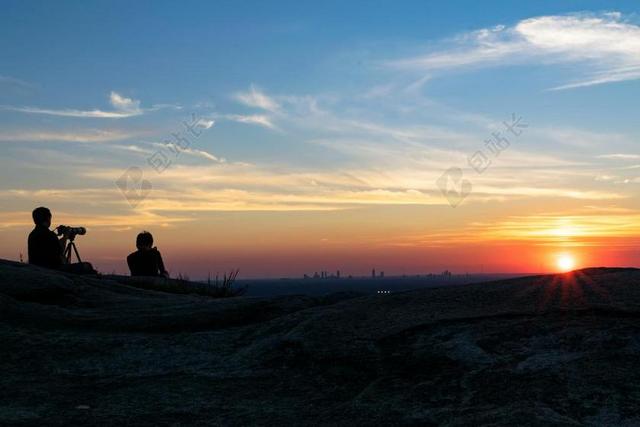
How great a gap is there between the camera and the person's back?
2.99m

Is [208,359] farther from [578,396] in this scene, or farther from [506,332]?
[578,396]

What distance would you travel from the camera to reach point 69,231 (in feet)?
48.6

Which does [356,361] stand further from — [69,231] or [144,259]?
[69,231]

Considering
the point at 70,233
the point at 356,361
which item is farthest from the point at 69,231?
the point at 356,361

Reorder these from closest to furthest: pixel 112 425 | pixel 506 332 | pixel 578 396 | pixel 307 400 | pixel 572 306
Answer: pixel 578 396 → pixel 112 425 → pixel 307 400 → pixel 506 332 → pixel 572 306

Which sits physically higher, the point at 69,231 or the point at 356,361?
the point at 69,231

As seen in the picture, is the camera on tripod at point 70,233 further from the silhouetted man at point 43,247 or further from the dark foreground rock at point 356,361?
the dark foreground rock at point 356,361

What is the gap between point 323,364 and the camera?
4.32 m

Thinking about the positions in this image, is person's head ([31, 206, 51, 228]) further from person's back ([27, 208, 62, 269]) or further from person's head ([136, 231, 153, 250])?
person's head ([136, 231, 153, 250])

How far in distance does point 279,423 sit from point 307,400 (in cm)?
37

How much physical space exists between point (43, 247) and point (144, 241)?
2.72 m

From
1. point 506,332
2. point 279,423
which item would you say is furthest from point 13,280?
point 506,332

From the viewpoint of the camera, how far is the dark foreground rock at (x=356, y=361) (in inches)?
137

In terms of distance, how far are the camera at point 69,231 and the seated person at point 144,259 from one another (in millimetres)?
1583
